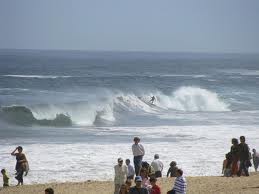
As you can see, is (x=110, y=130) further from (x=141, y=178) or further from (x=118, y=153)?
(x=141, y=178)

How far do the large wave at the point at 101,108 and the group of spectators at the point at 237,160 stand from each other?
64.4 ft

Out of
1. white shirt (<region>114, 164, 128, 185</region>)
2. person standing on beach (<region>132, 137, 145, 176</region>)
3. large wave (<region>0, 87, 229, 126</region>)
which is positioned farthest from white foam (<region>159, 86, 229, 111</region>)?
white shirt (<region>114, 164, 128, 185</region>)

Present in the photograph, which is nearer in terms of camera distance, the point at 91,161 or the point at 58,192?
the point at 58,192

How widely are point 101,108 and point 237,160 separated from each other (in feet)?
92.0

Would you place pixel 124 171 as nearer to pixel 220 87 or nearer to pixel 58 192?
pixel 58 192

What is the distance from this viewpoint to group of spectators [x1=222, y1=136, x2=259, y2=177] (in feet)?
53.7

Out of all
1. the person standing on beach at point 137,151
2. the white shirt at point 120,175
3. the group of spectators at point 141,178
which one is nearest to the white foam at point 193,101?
the group of spectators at point 141,178

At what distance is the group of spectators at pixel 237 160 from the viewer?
16.4 meters

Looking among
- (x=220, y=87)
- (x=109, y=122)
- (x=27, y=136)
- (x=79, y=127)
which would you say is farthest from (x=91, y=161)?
(x=220, y=87)

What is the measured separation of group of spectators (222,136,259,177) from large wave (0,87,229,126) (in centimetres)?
1962

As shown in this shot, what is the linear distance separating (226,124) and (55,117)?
37.0ft

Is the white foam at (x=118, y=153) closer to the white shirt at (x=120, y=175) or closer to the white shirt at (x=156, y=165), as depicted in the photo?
the white shirt at (x=156, y=165)

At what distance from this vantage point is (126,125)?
114ft

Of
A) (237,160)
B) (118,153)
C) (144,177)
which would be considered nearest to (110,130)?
(118,153)
